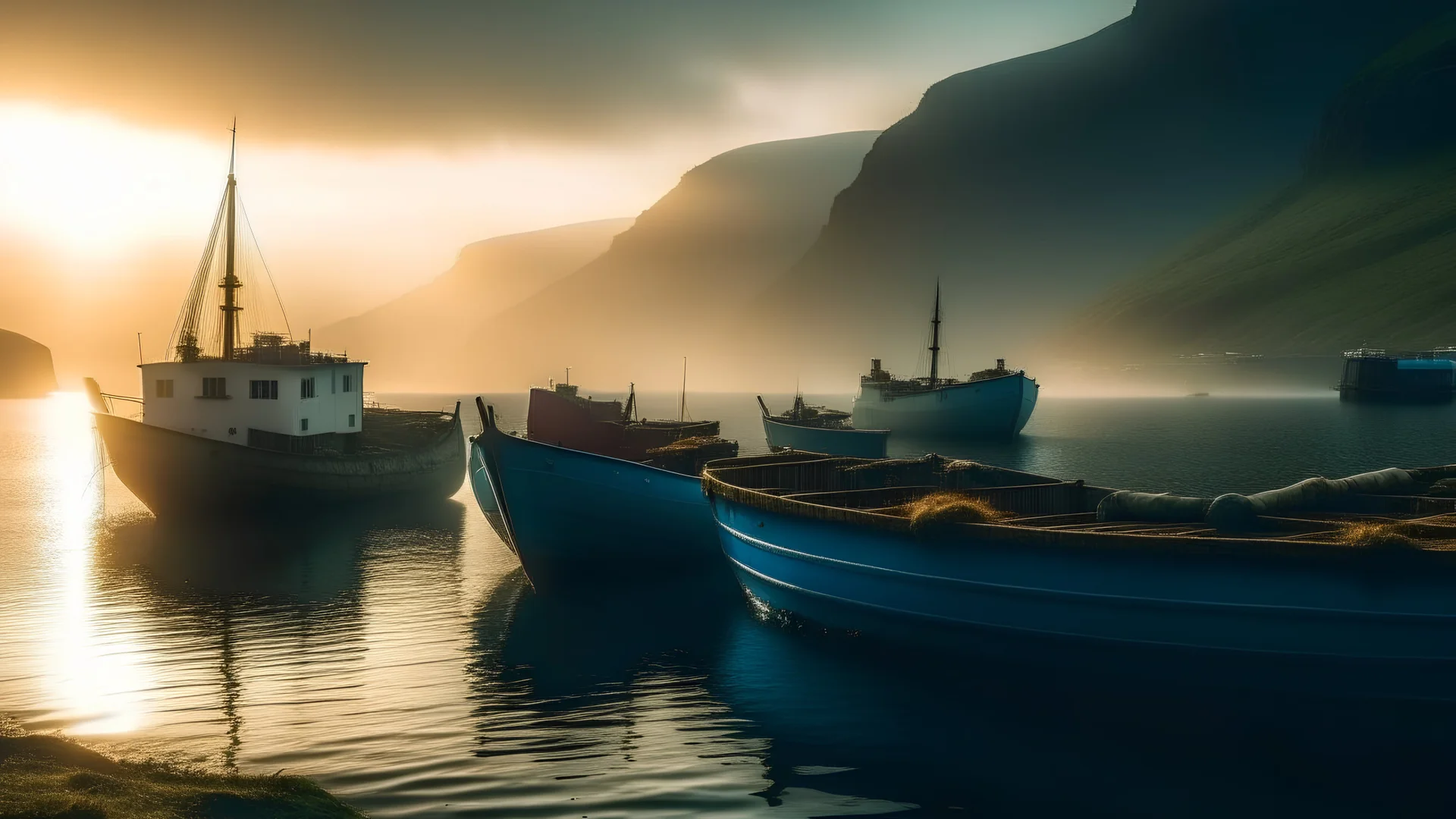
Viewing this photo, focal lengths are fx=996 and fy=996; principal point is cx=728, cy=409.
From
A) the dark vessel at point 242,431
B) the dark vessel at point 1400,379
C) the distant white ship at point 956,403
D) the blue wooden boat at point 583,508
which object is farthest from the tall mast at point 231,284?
the dark vessel at point 1400,379

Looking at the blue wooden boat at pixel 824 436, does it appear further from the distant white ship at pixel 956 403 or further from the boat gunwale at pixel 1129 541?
the boat gunwale at pixel 1129 541

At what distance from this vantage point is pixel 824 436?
67.7 metres

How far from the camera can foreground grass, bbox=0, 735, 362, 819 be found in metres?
9.59

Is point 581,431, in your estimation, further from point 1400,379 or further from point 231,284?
point 1400,379

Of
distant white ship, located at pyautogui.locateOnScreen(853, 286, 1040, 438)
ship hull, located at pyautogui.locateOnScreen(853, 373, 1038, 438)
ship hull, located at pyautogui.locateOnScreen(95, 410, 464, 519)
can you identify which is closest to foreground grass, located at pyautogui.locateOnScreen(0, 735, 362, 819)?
ship hull, located at pyautogui.locateOnScreen(95, 410, 464, 519)

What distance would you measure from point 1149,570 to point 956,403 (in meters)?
85.4

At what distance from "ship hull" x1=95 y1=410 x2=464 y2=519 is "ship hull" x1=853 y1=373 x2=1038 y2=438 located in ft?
217

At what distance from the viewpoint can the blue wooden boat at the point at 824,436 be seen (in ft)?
218

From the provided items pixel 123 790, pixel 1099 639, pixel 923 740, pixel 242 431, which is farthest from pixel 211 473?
pixel 1099 639

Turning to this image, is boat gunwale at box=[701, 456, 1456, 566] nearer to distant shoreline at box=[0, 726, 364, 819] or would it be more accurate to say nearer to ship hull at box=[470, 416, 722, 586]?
ship hull at box=[470, 416, 722, 586]

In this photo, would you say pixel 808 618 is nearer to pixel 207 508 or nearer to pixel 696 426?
pixel 696 426

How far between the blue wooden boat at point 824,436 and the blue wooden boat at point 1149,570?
40.1 meters

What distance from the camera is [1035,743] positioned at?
15195 mm

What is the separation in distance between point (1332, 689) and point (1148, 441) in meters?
89.8
